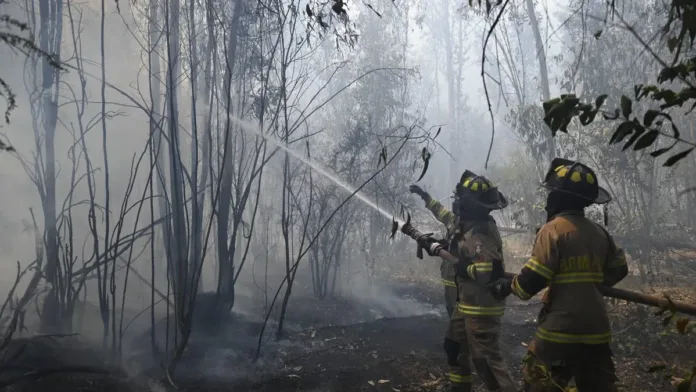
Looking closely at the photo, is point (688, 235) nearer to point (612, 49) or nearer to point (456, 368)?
point (612, 49)

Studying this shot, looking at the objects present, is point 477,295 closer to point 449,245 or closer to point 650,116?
point 449,245

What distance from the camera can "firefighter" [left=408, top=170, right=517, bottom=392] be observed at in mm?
3467

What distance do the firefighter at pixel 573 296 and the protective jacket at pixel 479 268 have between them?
59cm

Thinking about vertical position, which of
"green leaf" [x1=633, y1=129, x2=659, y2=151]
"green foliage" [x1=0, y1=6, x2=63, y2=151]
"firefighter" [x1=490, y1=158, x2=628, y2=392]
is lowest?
"firefighter" [x1=490, y1=158, x2=628, y2=392]

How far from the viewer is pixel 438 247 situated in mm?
3791

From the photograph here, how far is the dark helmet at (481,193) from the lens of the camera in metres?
3.83

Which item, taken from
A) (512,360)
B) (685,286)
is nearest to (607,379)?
(512,360)

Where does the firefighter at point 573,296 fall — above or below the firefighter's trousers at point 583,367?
above

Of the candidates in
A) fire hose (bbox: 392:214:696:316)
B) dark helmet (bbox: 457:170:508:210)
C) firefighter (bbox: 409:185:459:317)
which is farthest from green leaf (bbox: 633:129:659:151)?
firefighter (bbox: 409:185:459:317)

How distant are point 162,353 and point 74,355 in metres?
0.82

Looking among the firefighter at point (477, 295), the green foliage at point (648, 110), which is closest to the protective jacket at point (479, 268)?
the firefighter at point (477, 295)

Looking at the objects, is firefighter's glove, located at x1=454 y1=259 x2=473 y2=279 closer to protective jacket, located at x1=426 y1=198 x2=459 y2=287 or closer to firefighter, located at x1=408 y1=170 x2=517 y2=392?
firefighter, located at x1=408 y1=170 x2=517 y2=392

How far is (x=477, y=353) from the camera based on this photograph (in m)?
3.53

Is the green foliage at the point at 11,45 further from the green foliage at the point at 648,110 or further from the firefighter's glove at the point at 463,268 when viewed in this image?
the firefighter's glove at the point at 463,268
